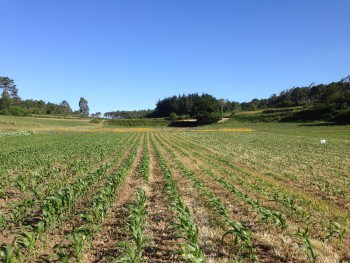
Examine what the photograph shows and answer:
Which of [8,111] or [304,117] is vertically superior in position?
[8,111]

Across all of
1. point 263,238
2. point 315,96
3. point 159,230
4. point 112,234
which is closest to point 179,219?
point 159,230

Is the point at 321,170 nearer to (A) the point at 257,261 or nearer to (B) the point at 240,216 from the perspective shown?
(B) the point at 240,216

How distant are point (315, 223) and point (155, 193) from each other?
6283mm

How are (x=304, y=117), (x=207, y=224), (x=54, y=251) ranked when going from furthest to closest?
(x=304, y=117)
(x=207, y=224)
(x=54, y=251)

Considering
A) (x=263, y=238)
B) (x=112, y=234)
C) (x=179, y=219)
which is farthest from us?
(x=179, y=219)

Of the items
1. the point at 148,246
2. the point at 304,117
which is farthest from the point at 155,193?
the point at 304,117

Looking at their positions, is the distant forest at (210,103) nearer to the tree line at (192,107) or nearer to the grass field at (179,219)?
the tree line at (192,107)

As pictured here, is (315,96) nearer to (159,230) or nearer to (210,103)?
(210,103)

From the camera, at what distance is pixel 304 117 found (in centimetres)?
9006

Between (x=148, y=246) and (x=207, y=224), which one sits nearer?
(x=148, y=246)

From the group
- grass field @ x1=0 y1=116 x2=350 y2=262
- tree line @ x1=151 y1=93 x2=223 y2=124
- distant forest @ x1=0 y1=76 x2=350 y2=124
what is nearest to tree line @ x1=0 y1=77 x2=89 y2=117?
distant forest @ x1=0 y1=76 x2=350 y2=124


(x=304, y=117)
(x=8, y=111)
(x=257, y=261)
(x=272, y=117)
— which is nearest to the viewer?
(x=257, y=261)

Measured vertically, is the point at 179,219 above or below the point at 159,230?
above

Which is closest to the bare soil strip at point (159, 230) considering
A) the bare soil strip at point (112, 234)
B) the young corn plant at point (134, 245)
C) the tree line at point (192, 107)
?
the young corn plant at point (134, 245)
